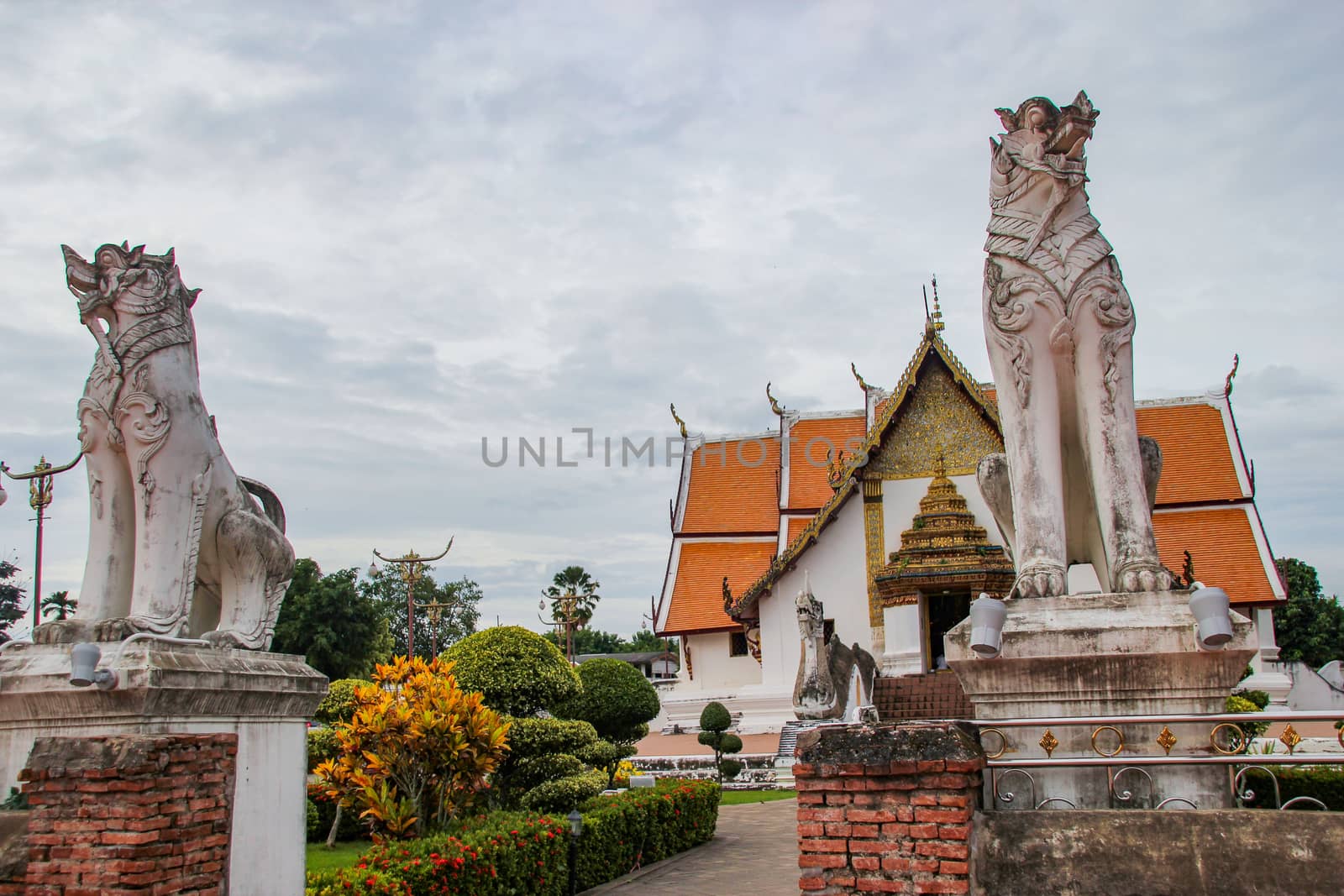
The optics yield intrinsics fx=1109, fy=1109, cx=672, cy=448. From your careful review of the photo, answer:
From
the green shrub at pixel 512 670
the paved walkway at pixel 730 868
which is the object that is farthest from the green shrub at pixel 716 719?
the green shrub at pixel 512 670

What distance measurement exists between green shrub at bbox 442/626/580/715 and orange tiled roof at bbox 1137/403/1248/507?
15.5 m

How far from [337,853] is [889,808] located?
779cm

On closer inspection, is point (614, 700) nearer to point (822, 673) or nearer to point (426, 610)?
point (822, 673)

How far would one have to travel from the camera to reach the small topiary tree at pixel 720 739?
1911 cm

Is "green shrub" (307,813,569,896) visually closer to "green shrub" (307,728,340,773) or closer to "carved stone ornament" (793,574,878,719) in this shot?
"green shrub" (307,728,340,773)

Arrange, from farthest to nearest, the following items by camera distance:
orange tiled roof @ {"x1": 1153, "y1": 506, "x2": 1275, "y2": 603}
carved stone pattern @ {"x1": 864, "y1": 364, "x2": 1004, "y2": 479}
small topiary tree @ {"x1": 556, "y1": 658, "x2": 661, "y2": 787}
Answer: orange tiled roof @ {"x1": 1153, "y1": 506, "x2": 1275, "y2": 603} < carved stone pattern @ {"x1": 864, "y1": 364, "x2": 1004, "y2": 479} < small topiary tree @ {"x1": 556, "y1": 658, "x2": 661, "y2": 787}

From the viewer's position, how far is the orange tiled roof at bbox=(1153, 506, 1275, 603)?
68.7 ft

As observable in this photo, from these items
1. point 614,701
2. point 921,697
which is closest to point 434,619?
point 614,701

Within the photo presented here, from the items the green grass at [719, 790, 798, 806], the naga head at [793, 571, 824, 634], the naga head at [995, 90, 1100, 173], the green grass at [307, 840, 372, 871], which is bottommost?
the green grass at [719, 790, 798, 806]

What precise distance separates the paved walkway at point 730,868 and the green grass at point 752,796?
298 cm

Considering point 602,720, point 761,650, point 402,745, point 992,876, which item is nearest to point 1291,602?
point 761,650

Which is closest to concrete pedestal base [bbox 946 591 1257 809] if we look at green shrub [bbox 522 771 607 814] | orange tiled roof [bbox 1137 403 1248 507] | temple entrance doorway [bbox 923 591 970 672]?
green shrub [bbox 522 771 607 814]

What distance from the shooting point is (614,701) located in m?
15.5

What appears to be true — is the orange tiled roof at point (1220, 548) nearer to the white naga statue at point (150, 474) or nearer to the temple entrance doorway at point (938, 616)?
the temple entrance doorway at point (938, 616)
